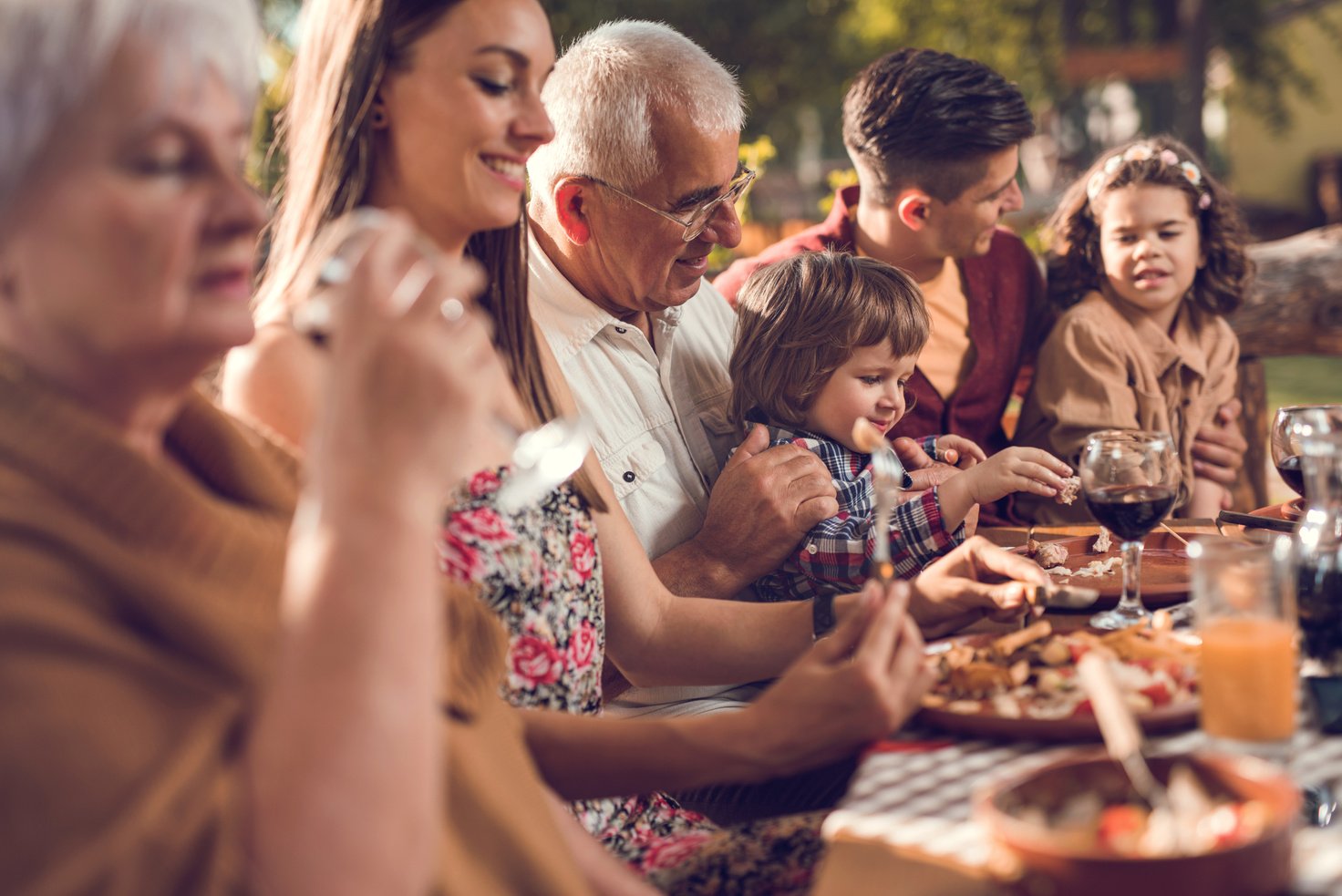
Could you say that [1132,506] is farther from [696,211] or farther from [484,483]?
[696,211]

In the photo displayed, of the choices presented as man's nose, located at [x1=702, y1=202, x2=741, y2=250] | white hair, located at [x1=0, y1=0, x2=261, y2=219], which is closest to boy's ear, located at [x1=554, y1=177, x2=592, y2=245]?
man's nose, located at [x1=702, y1=202, x2=741, y2=250]

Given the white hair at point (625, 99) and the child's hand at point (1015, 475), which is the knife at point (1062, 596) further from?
the white hair at point (625, 99)

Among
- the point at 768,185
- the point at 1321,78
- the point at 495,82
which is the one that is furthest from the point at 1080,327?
the point at 768,185

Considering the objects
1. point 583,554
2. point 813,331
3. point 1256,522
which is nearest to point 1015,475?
point 1256,522

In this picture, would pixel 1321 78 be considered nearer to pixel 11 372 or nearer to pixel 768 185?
pixel 768 185

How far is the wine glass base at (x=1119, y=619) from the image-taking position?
193cm

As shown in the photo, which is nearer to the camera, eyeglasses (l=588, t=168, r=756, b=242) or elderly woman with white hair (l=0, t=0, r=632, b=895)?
elderly woman with white hair (l=0, t=0, r=632, b=895)

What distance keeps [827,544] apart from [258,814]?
1.90 m

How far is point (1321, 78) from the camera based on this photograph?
729 inches

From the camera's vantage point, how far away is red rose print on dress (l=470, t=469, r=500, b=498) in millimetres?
1828

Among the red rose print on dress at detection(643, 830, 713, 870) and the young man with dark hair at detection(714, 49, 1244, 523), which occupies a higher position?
the young man with dark hair at detection(714, 49, 1244, 523)

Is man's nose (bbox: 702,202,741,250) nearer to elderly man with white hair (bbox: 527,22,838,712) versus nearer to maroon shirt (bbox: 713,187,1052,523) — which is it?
elderly man with white hair (bbox: 527,22,838,712)

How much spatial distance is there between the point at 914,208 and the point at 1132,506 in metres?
1.76

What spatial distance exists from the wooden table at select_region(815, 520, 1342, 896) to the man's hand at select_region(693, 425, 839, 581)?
1083 mm
